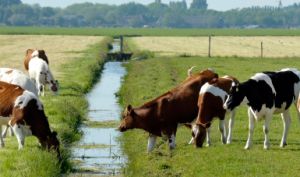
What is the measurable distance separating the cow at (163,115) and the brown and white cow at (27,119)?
2194 millimetres

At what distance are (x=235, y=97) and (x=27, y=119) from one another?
196 inches

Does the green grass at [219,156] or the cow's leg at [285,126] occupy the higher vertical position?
the cow's leg at [285,126]

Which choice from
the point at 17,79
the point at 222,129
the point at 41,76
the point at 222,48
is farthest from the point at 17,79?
the point at 222,48

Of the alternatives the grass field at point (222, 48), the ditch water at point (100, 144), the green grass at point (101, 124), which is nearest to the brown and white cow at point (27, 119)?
the ditch water at point (100, 144)

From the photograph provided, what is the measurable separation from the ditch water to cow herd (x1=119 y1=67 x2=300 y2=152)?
1008mm

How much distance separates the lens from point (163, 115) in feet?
60.7

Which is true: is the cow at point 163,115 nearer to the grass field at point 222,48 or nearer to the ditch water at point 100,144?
the ditch water at point 100,144

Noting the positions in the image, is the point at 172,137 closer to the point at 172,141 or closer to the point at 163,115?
the point at 172,141

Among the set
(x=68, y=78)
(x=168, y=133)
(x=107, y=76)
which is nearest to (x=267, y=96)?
(x=168, y=133)

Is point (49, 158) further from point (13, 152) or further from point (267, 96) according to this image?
point (267, 96)

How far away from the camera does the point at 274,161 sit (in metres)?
17.0

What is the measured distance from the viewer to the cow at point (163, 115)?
18.5m

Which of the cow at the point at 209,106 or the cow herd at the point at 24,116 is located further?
the cow at the point at 209,106

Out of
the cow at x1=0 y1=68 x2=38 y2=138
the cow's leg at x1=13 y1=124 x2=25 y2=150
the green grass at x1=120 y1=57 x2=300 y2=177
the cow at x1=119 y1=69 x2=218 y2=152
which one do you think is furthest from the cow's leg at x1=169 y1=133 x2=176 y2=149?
the cow at x1=0 y1=68 x2=38 y2=138
